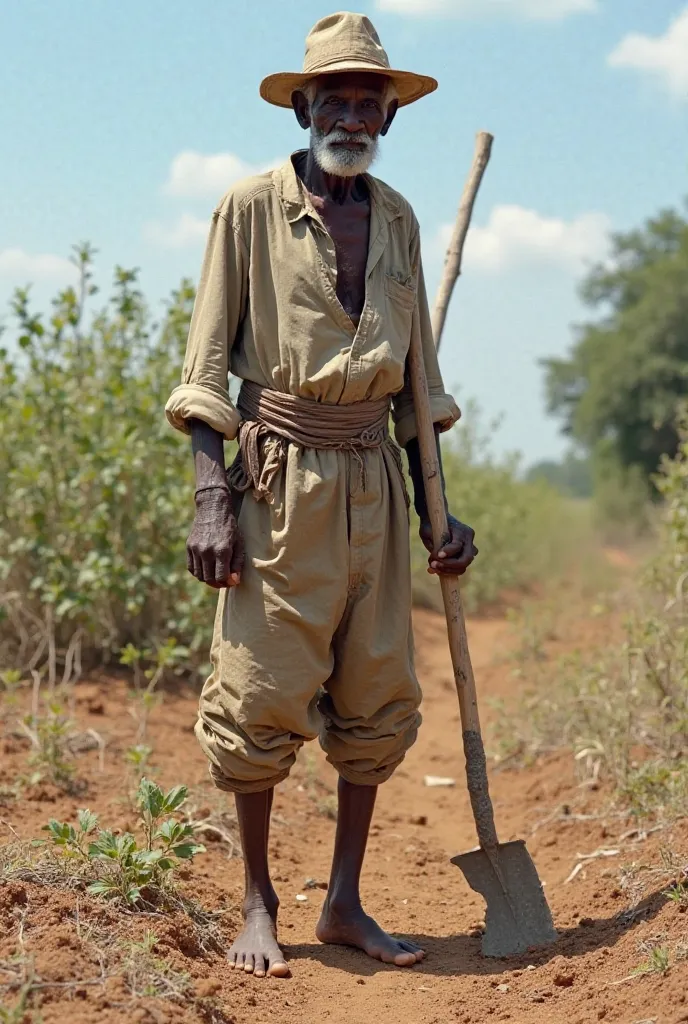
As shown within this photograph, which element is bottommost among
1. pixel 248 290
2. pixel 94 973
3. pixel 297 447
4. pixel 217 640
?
pixel 94 973

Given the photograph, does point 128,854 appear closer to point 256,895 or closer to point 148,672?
point 256,895

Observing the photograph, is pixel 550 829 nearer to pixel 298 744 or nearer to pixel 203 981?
pixel 298 744

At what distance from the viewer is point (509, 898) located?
3.34m

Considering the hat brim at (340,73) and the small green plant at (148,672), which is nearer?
the hat brim at (340,73)

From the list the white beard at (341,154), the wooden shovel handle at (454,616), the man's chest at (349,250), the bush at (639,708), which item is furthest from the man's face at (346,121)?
the bush at (639,708)

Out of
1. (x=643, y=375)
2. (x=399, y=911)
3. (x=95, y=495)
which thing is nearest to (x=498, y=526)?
(x=643, y=375)

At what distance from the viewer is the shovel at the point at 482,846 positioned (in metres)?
3.31

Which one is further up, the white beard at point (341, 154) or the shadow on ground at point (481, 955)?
the white beard at point (341, 154)

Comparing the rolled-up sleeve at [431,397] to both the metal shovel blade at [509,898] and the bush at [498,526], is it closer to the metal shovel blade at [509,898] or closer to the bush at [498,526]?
the metal shovel blade at [509,898]

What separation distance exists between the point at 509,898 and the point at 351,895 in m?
0.45

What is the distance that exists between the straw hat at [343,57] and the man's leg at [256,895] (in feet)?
6.20

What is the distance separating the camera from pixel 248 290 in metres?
3.12

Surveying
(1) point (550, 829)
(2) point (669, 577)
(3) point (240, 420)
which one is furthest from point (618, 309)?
(3) point (240, 420)

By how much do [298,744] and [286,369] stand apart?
0.98m
